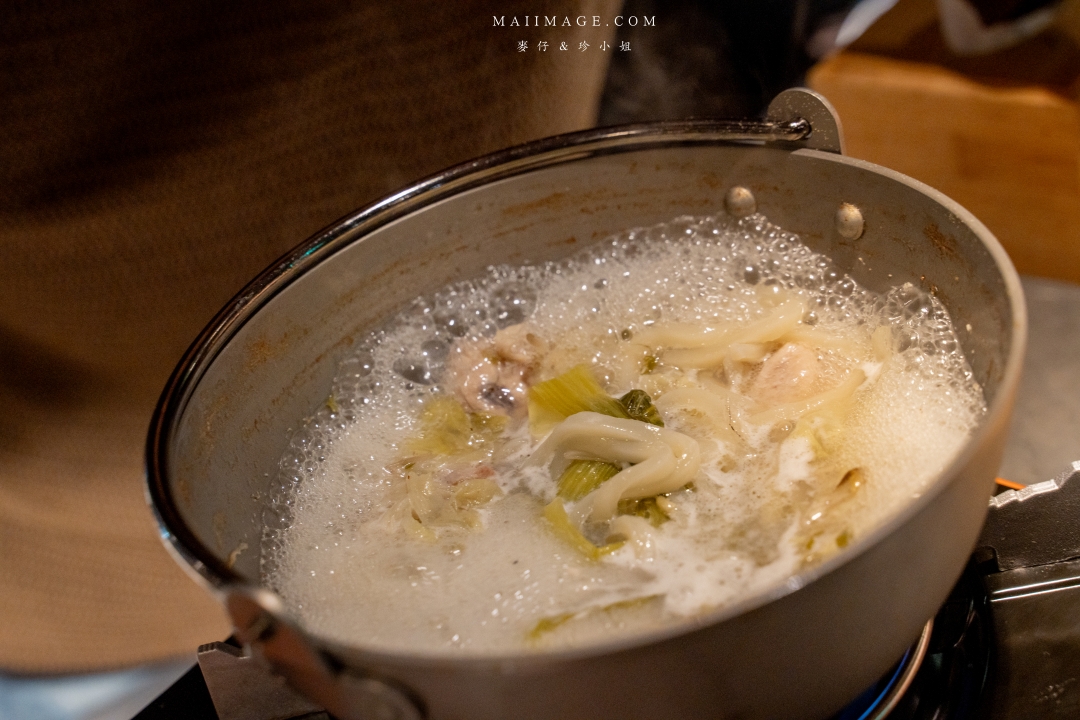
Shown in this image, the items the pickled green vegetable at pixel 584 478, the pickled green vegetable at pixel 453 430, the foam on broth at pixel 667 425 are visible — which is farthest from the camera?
the pickled green vegetable at pixel 453 430

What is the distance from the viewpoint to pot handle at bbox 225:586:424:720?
37cm

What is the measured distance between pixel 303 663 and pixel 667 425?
0.39 meters

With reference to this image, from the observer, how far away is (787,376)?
672 millimetres

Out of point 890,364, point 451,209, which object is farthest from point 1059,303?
point 451,209

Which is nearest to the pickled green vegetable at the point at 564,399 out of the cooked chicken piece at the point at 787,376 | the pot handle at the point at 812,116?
the cooked chicken piece at the point at 787,376

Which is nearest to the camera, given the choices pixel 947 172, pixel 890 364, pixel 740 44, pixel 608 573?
pixel 608 573

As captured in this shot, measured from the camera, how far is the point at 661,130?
75 centimetres

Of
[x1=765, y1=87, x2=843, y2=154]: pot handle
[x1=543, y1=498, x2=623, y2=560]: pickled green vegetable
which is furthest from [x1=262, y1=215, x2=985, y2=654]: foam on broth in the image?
[x1=765, y1=87, x2=843, y2=154]: pot handle

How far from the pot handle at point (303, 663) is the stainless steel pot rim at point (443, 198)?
13mm

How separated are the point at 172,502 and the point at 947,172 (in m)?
1.93

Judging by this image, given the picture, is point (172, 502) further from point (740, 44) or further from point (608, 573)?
point (740, 44)

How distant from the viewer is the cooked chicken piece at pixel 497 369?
2.48 ft

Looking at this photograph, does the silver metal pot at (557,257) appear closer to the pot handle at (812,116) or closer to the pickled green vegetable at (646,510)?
the pot handle at (812,116)

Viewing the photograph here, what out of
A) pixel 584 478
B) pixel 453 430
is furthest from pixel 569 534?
pixel 453 430
